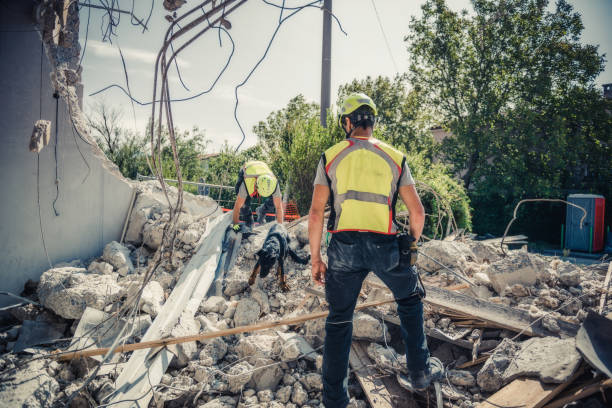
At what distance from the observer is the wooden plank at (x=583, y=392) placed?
6.81ft

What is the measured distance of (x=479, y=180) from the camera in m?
16.6

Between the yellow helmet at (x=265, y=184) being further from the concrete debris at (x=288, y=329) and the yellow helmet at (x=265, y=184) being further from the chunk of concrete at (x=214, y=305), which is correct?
the chunk of concrete at (x=214, y=305)

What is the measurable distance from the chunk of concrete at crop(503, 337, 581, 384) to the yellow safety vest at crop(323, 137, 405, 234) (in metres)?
1.41

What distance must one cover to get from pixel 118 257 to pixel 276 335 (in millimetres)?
2544

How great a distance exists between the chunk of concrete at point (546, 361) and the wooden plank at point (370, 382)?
912mm

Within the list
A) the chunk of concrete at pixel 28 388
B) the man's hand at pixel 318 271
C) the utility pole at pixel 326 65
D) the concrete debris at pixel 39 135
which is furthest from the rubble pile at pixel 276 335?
the utility pole at pixel 326 65

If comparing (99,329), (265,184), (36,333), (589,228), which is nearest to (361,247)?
(99,329)

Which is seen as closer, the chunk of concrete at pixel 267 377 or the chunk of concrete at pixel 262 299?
the chunk of concrete at pixel 267 377

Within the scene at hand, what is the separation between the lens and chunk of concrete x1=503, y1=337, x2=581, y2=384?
224 cm

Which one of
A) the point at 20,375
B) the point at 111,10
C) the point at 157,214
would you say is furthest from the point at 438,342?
the point at 157,214

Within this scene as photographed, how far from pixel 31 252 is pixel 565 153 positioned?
19.1m

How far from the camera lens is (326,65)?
25.3 ft

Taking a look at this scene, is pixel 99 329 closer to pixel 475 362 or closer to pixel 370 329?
pixel 370 329

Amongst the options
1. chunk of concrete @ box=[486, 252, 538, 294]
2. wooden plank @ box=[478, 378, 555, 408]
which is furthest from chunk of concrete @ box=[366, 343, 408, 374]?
chunk of concrete @ box=[486, 252, 538, 294]
